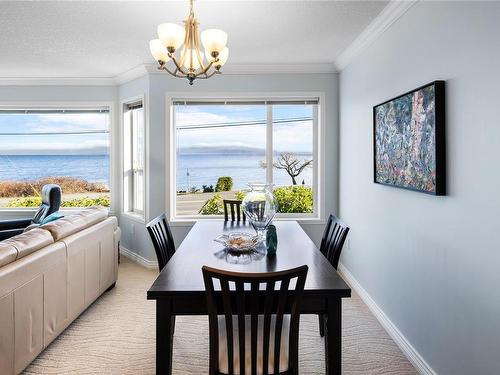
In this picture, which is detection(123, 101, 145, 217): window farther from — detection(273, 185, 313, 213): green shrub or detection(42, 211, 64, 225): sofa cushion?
detection(273, 185, 313, 213): green shrub

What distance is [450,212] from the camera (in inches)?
76.9

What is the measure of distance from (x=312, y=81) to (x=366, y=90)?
1142 millimetres

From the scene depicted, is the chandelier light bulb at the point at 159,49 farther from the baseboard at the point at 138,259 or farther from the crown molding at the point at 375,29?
the baseboard at the point at 138,259

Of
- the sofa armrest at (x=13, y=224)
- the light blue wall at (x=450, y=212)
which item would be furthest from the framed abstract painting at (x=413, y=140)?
the sofa armrest at (x=13, y=224)

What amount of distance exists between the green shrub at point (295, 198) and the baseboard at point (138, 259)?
1769 millimetres

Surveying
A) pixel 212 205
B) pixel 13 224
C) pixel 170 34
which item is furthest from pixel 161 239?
pixel 13 224

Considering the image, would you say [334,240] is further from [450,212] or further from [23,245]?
[23,245]

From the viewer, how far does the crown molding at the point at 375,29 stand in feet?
8.36

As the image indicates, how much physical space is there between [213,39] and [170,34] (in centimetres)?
26

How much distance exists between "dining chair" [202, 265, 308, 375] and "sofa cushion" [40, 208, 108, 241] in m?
1.68

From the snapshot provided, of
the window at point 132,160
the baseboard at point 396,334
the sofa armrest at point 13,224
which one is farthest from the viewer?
the window at point 132,160

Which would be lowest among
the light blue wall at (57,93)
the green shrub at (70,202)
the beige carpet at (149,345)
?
the beige carpet at (149,345)

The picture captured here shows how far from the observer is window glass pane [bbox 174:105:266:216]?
454cm

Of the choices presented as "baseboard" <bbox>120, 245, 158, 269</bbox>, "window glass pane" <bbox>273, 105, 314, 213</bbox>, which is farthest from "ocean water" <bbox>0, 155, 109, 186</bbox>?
"window glass pane" <bbox>273, 105, 314, 213</bbox>
